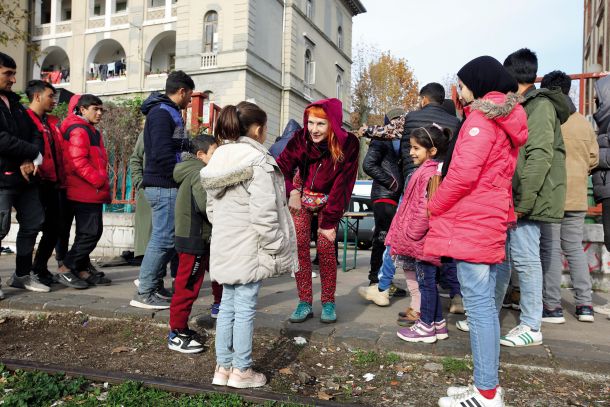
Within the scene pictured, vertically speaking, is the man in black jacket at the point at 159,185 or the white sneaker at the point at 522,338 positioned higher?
the man in black jacket at the point at 159,185

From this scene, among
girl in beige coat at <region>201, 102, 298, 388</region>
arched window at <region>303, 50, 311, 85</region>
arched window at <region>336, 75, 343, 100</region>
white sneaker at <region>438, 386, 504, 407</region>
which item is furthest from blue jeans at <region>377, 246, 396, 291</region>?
arched window at <region>336, 75, 343, 100</region>

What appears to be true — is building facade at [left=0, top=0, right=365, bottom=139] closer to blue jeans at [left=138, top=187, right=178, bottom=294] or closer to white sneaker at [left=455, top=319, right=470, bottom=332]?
blue jeans at [left=138, top=187, right=178, bottom=294]

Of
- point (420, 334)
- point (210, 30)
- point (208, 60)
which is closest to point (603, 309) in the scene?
point (420, 334)

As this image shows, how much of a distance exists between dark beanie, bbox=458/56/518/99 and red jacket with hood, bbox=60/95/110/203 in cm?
424

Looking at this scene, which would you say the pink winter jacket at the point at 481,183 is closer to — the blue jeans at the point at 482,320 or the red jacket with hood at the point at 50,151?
the blue jeans at the point at 482,320

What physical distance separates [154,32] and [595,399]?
109 ft

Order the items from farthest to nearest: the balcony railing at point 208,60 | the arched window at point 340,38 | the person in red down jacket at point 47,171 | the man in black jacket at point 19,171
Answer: the arched window at point 340,38 → the balcony railing at point 208,60 → the person in red down jacket at point 47,171 → the man in black jacket at point 19,171

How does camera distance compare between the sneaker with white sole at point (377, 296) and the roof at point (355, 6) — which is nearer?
the sneaker with white sole at point (377, 296)

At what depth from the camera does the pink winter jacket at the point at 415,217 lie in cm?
373

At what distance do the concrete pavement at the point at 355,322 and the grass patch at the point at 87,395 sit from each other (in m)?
1.18

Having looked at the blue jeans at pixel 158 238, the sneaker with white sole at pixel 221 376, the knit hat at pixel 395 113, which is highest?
the knit hat at pixel 395 113

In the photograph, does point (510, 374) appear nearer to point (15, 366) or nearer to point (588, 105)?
point (15, 366)

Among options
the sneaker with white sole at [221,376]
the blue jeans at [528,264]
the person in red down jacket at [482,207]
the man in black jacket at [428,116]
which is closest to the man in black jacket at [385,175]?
the man in black jacket at [428,116]

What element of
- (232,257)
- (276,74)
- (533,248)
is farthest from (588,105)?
(276,74)
